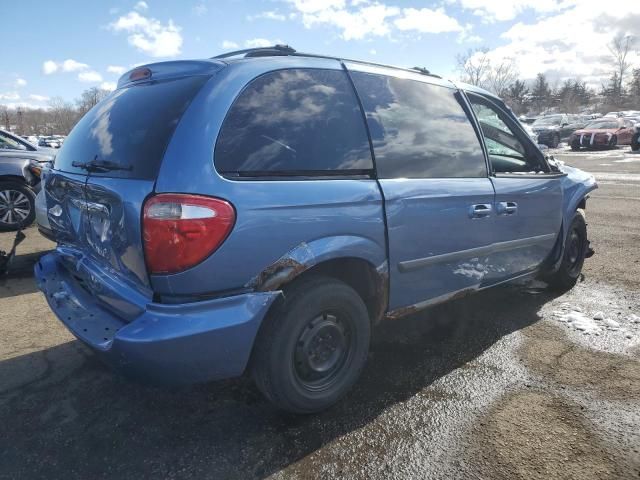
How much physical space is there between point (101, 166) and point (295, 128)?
998 millimetres

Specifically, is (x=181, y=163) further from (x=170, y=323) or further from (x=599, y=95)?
(x=599, y=95)

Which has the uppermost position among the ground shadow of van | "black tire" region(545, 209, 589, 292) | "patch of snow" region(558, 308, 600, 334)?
"black tire" region(545, 209, 589, 292)

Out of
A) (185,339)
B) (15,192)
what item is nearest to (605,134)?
(15,192)

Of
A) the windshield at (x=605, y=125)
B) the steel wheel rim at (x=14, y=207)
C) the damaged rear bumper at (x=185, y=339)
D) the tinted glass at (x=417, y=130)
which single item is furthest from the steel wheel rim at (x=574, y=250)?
the windshield at (x=605, y=125)

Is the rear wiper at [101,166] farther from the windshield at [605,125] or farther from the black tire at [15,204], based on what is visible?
the windshield at [605,125]

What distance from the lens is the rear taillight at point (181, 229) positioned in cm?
196

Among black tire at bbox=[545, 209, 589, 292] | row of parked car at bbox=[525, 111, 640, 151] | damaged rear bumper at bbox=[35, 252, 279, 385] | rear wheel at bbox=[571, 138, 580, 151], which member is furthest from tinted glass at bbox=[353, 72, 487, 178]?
rear wheel at bbox=[571, 138, 580, 151]

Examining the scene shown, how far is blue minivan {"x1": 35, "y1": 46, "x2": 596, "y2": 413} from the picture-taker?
2008 mm

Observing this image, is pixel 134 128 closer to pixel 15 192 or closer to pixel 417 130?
pixel 417 130

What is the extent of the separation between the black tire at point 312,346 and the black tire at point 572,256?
8.54 feet

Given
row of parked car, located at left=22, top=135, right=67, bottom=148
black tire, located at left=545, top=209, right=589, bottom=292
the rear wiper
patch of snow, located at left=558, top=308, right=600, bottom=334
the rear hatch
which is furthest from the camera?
row of parked car, located at left=22, top=135, right=67, bottom=148

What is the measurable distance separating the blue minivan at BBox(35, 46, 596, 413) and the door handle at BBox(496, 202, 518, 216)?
0.27ft

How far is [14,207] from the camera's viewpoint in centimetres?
709

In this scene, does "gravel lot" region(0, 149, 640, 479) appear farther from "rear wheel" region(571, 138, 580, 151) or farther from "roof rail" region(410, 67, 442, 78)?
"rear wheel" region(571, 138, 580, 151)
